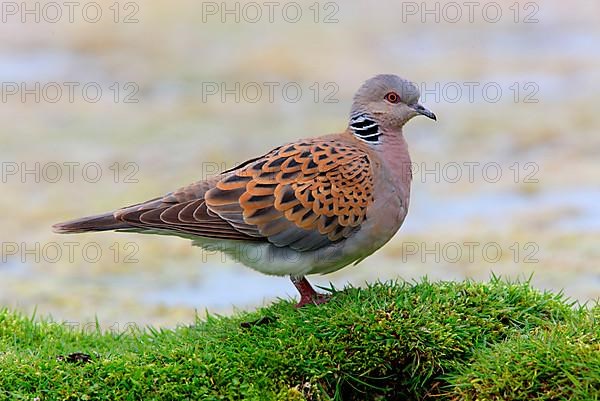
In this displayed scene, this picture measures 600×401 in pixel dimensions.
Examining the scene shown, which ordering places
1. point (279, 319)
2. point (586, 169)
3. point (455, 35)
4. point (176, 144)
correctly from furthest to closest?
point (455, 35)
point (176, 144)
point (586, 169)
point (279, 319)

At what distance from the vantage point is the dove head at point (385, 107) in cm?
743

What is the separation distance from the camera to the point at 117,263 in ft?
38.8

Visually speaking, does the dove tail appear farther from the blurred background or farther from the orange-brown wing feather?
the blurred background

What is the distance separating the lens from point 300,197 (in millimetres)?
6969


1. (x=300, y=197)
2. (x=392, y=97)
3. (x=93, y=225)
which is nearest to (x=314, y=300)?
(x=300, y=197)

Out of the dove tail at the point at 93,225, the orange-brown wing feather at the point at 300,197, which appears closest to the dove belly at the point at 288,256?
the orange-brown wing feather at the point at 300,197

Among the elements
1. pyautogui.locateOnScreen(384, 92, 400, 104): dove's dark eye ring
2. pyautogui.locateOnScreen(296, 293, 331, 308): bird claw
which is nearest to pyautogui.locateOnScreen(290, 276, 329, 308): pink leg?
pyautogui.locateOnScreen(296, 293, 331, 308): bird claw

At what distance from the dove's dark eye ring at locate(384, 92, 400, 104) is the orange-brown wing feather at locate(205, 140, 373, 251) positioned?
1.82ft

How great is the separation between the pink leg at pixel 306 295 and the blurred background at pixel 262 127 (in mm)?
1926

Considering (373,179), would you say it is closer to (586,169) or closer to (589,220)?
(589,220)

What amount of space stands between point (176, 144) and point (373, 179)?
8.67m

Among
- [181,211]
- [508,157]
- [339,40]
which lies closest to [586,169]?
[508,157]

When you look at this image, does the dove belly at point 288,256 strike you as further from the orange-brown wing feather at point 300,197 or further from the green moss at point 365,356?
the green moss at point 365,356

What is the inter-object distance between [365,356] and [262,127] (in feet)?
32.9
